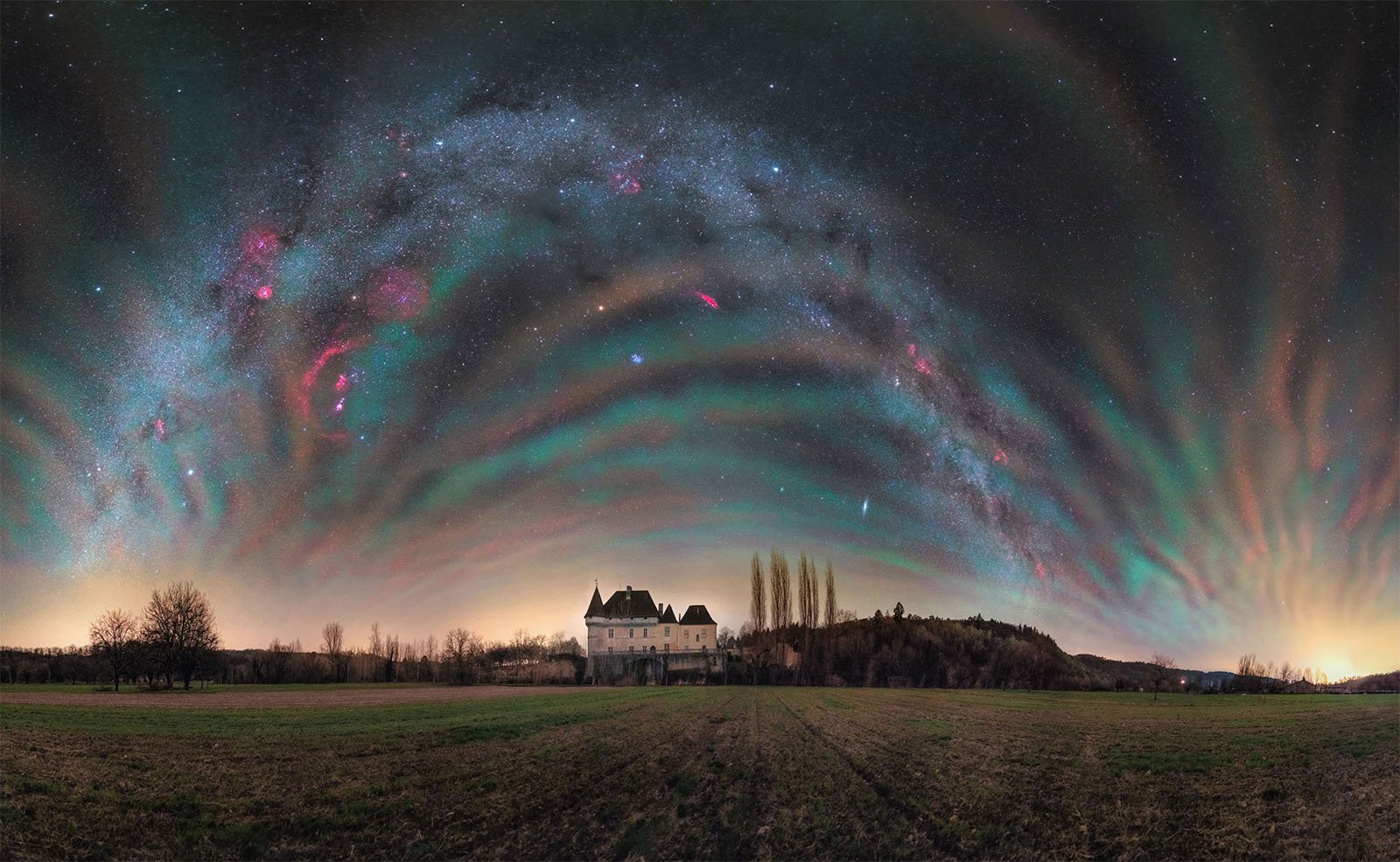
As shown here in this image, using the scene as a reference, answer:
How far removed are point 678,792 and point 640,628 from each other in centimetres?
11673

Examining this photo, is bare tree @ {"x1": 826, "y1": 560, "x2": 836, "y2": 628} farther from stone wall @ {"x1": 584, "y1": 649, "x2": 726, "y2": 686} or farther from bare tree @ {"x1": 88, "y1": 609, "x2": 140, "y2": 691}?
bare tree @ {"x1": 88, "y1": 609, "x2": 140, "y2": 691}

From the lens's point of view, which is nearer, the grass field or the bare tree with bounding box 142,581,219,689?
the grass field

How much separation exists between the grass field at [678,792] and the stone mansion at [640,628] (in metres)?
95.0

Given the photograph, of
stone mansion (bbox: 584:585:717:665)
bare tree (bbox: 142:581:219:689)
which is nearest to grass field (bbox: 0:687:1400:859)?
bare tree (bbox: 142:581:219:689)

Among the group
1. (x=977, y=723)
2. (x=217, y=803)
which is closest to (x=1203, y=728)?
(x=977, y=723)

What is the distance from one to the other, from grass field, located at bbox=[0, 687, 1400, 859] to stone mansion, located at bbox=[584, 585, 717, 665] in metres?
95.0

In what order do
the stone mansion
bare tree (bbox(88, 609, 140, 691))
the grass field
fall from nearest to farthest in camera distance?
the grass field → bare tree (bbox(88, 609, 140, 691)) → the stone mansion

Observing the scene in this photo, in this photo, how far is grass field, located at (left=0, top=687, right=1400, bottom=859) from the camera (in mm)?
15594

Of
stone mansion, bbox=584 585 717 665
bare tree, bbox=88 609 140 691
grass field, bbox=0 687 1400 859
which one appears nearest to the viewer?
grass field, bbox=0 687 1400 859

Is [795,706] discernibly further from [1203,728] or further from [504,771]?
[504,771]

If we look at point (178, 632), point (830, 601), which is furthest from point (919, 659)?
point (178, 632)

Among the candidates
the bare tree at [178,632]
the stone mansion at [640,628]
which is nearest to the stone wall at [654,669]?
the stone mansion at [640,628]

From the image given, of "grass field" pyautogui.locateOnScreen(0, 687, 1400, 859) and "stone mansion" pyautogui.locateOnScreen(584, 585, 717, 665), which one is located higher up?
"grass field" pyautogui.locateOnScreen(0, 687, 1400, 859)

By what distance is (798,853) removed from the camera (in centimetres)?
1509
